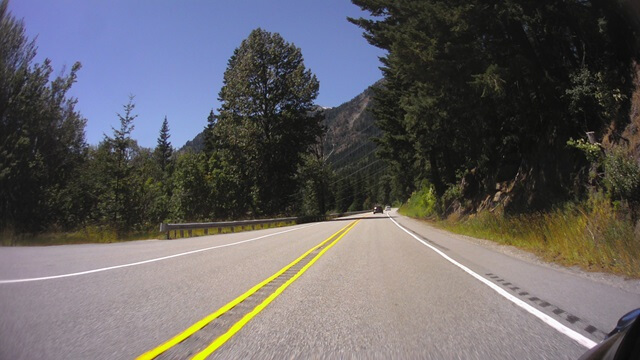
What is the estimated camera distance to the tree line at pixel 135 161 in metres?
20.1

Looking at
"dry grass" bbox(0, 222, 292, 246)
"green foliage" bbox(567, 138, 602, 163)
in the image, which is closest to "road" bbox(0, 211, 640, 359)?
"green foliage" bbox(567, 138, 602, 163)

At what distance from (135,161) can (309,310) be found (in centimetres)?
3486

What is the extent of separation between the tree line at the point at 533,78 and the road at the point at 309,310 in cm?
626

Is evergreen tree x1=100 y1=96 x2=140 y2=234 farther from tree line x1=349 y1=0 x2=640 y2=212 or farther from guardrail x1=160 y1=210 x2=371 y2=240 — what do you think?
tree line x1=349 y1=0 x2=640 y2=212

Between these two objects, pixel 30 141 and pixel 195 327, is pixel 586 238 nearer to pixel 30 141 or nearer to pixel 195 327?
pixel 195 327

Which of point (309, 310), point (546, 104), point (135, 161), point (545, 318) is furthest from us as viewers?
point (135, 161)

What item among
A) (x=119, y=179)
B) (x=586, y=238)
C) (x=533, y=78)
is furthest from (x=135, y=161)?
(x=586, y=238)

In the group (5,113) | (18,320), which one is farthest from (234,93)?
(18,320)

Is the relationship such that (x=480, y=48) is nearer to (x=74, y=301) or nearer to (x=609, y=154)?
(x=609, y=154)

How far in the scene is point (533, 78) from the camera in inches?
587

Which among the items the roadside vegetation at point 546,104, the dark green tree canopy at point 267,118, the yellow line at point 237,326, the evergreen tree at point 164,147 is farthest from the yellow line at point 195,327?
the evergreen tree at point 164,147

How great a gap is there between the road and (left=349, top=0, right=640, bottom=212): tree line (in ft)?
20.5

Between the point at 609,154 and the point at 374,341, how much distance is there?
1085cm

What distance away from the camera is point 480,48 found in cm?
1574
